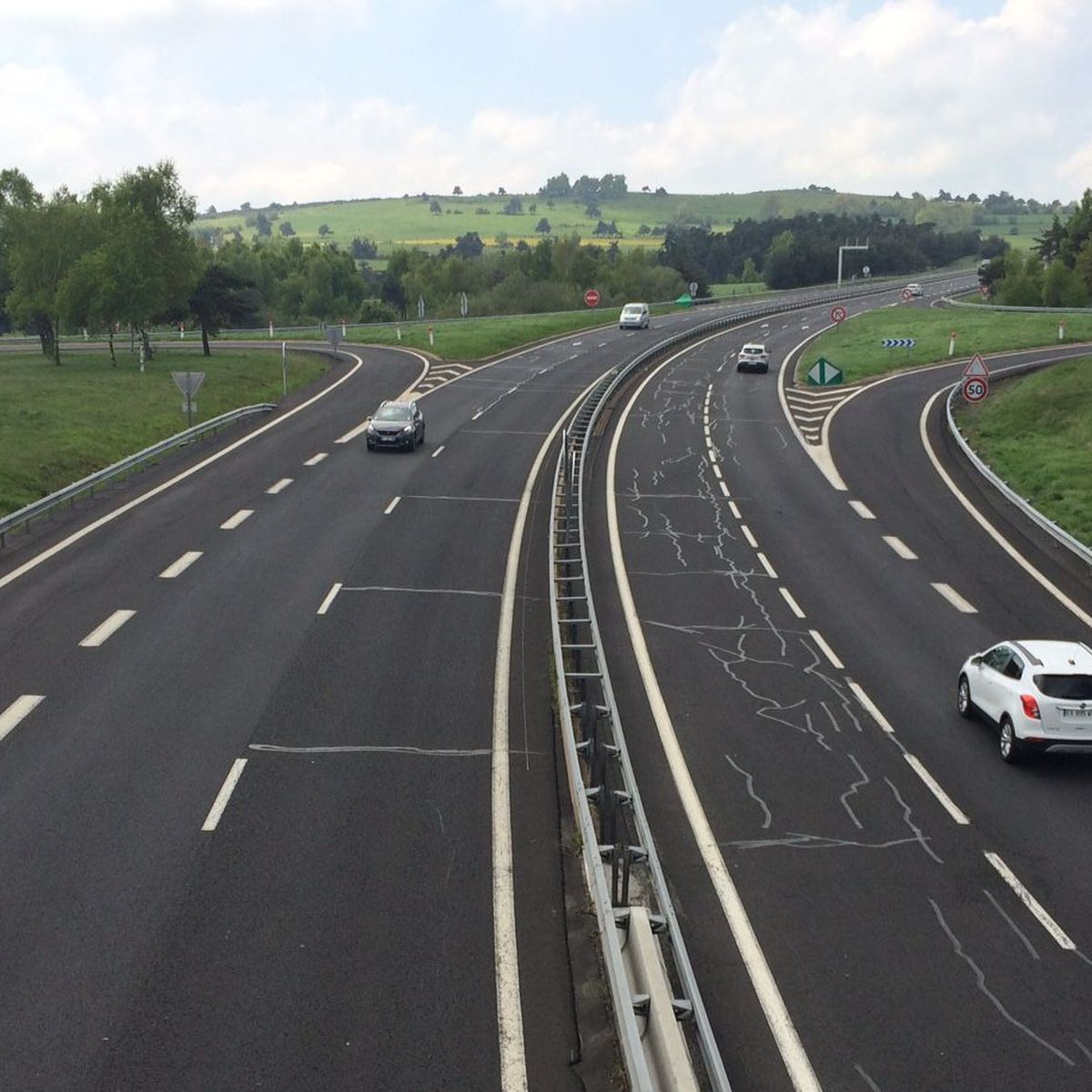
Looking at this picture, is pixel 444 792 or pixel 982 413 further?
pixel 982 413

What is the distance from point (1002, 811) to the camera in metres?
14.8

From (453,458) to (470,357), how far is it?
29353mm

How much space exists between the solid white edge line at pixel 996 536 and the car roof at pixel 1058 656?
6.21 meters

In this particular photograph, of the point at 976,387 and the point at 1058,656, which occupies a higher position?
the point at 1058,656

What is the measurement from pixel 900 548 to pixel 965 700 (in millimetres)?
11387

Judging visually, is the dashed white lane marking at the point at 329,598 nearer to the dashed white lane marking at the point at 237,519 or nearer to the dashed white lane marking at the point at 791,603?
the dashed white lane marking at the point at 237,519

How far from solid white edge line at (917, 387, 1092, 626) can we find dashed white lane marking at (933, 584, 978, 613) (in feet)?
6.35

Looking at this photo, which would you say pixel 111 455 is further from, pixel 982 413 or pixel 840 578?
pixel 982 413

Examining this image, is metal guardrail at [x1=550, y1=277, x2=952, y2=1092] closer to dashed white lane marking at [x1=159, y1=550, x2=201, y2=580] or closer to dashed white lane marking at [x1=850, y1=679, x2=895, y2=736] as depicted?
dashed white lane marking at [x1=850, y1=679, x2=895, y2=736]

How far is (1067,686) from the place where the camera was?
16219 mm

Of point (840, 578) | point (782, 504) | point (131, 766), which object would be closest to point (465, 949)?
point (131, 766)

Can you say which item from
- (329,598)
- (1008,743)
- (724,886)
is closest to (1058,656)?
(1008,743)

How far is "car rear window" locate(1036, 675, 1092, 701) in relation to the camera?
16125mm

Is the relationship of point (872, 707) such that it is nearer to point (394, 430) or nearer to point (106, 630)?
point (106, 630)
